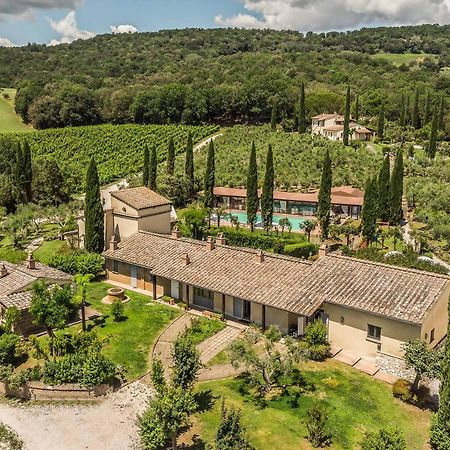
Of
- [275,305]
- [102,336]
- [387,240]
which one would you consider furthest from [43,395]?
[387,240]

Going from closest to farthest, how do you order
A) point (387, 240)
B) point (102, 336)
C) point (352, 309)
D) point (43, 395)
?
point (43, 395) → point (352, 309) → point (102, 336) → point (387, 240)

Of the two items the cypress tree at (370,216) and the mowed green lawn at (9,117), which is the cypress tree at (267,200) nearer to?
the cypress tree at (370,216)

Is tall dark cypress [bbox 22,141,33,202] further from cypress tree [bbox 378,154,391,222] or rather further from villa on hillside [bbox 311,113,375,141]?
villa on hillside [bbox 311,113,375,141]

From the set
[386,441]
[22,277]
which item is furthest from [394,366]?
[22,277]

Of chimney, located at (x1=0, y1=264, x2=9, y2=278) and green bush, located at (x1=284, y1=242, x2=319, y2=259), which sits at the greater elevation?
chimney, located at (x1=0, y1=264, x2=9, y2=278)

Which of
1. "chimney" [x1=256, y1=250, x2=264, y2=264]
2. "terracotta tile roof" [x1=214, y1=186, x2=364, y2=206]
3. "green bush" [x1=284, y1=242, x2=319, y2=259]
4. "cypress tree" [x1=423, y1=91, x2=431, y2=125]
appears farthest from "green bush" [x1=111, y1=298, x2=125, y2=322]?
"cypress tree" [x1=423, y1=91, x2=431, y2=125]

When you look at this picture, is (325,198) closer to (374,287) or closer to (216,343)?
(374,287)

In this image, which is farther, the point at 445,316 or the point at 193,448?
the point at 445,316

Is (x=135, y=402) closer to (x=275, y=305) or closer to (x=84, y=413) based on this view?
(x=84, y=413)
